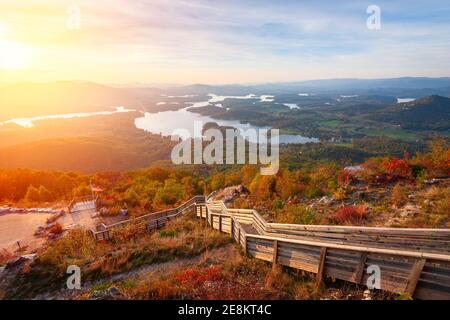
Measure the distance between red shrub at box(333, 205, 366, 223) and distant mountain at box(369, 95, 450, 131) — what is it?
15294 centimetres

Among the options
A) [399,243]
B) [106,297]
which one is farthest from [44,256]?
[399,243]

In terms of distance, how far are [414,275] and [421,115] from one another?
183 m

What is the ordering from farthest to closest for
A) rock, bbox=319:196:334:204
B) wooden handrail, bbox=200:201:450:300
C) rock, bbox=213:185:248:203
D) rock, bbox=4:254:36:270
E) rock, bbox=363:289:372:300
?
1. rock, bbox=213:185:248:203
2. rock, bbox=319:196:334:204
3. rock, bbox=4:254:36:270
4. rock, bbox=363:289:372:300
5. wooden handrail, bbox=200:201:450:300

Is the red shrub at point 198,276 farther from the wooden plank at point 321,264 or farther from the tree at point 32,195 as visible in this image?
the tree at point 32,195

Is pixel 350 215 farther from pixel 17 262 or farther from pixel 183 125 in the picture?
pixel 183 125

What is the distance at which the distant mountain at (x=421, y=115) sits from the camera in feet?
477

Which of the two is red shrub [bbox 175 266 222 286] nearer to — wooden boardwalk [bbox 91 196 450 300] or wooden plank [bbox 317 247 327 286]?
wooden boardwalk [bbox 91 196 450 300]

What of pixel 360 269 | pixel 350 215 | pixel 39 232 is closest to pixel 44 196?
pixel 39 232

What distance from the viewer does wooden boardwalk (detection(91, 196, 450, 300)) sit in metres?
5.18

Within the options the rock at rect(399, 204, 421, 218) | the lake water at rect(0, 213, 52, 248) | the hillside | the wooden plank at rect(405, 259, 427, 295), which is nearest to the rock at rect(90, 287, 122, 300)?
the wooden plank at rect(405, 259, 427, 295)

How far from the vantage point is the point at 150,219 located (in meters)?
16.1

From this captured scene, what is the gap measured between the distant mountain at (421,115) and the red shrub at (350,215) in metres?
153

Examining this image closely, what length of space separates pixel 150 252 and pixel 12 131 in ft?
547
